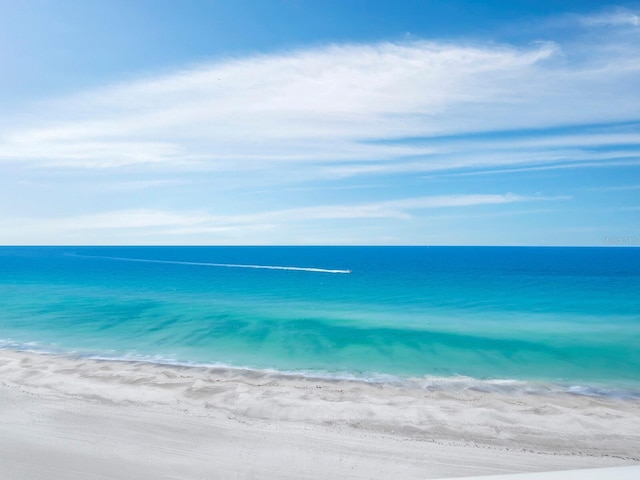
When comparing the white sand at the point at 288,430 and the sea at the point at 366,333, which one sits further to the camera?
the sea at the point at 366,333

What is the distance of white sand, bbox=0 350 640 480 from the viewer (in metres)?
8.42

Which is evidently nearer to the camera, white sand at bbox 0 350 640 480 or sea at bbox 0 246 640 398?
white sand at bbox 0 350 640 480

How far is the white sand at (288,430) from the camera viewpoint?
8.42 metres

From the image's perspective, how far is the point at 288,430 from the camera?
10.1 meters

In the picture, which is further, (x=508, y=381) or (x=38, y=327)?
(x=38, y=327)

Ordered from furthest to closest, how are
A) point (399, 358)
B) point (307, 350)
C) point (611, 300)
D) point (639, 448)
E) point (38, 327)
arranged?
point (611, 300)
point (38, 327)
point (307, 350)
point (399, 358)
point (639, 448)

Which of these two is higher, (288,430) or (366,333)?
(366,333)

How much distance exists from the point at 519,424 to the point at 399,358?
6675 mm

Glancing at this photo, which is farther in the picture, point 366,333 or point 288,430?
point 366,333

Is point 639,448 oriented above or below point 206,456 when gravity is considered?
above

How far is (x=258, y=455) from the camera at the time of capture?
29.0ft

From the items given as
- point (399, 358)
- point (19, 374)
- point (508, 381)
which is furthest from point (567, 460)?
point (19, 374)

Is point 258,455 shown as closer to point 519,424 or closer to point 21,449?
point 21,449

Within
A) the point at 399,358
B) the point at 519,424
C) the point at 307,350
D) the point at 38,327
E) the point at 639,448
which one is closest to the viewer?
the point at 639,448
